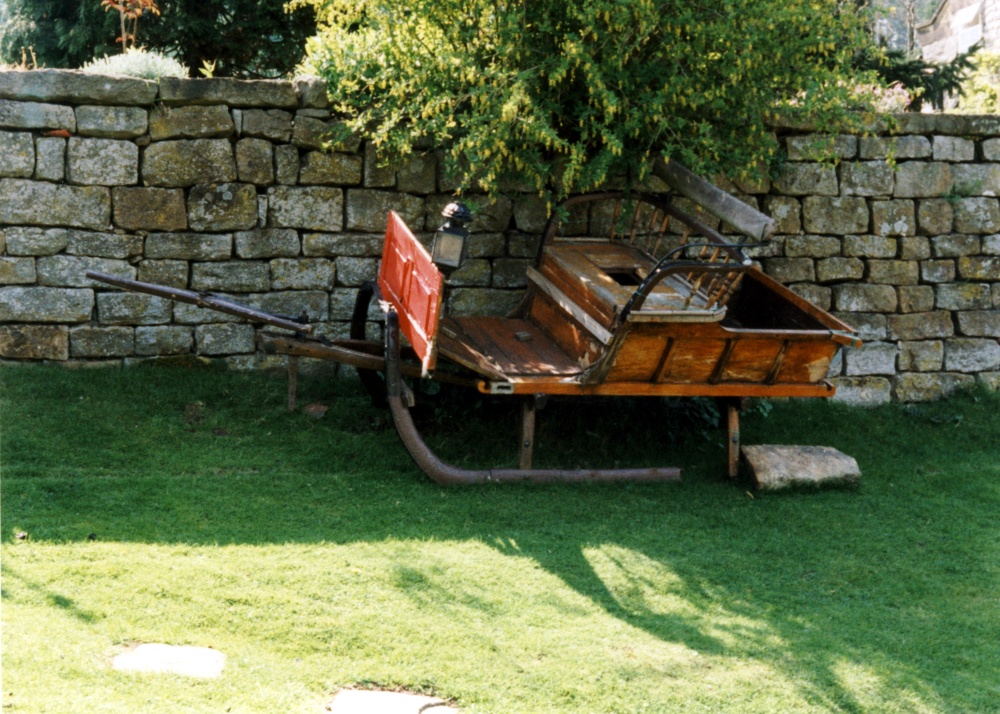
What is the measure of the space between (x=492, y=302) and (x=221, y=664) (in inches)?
156

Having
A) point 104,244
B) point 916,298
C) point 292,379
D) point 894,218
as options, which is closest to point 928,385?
point 916,298

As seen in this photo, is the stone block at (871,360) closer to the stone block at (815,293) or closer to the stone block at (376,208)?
the stone block at (815,293)

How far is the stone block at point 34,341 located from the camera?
22.6 ft

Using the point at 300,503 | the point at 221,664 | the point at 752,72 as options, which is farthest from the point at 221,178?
the point at 221,664

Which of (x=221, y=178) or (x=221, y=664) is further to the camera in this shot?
(x=221, y=178)

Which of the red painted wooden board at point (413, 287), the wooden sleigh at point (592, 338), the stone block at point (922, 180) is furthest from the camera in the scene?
the stone block at point (922, 180)

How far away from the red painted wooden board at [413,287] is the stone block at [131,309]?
149 centimetres

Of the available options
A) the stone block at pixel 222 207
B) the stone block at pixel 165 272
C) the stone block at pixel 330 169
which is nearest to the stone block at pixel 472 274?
the stone block at pixel 330 169

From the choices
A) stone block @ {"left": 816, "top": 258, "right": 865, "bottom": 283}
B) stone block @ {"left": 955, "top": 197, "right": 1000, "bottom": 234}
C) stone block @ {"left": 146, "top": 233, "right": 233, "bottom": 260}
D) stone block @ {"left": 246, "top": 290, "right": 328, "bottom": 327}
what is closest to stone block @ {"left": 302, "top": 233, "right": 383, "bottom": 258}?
stone block @ {"left": 246, "top": 290, "right": 328, "bottom": 327}

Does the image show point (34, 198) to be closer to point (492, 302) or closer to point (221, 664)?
point (492, 302)

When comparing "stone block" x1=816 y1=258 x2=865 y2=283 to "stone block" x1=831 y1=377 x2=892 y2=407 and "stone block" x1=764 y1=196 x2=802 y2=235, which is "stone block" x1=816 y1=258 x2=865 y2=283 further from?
"stone block" x1=831 y1=377 x2=892 y2=407

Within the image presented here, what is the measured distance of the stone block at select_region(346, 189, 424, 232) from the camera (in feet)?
23.6

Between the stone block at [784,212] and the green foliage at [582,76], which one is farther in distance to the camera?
the stone block at [784,212]

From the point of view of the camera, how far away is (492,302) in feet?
24.5
